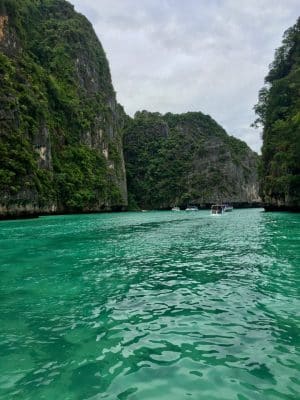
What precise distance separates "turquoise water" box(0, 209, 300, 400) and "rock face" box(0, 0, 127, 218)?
37.5 meters

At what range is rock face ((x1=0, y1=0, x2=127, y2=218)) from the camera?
48.3 metres

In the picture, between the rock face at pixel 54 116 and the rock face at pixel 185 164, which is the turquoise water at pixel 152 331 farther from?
the rock face at pixel 185 164

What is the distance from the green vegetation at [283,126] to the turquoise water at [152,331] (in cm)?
3878

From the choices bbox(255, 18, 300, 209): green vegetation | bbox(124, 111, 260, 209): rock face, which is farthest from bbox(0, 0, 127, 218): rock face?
bbox(255, 18, 300, 209): green vegetation

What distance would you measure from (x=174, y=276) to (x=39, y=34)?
101 m

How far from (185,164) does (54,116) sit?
226 feet

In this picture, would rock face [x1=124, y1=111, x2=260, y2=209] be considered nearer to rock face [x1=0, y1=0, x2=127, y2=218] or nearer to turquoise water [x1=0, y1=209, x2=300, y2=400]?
rock face [x1=0, y1=0, x2=127, y2=218]

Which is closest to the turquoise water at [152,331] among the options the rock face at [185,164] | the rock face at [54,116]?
the rock face at [54,116]

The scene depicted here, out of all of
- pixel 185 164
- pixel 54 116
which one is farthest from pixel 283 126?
pixel 185 164

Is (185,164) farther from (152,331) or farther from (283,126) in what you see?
(152,331)

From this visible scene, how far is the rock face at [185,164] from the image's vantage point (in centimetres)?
12644

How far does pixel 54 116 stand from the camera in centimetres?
7681

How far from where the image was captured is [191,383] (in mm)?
4387

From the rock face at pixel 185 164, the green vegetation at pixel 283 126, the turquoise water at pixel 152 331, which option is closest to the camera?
the turquoise water at pixel 152 331
